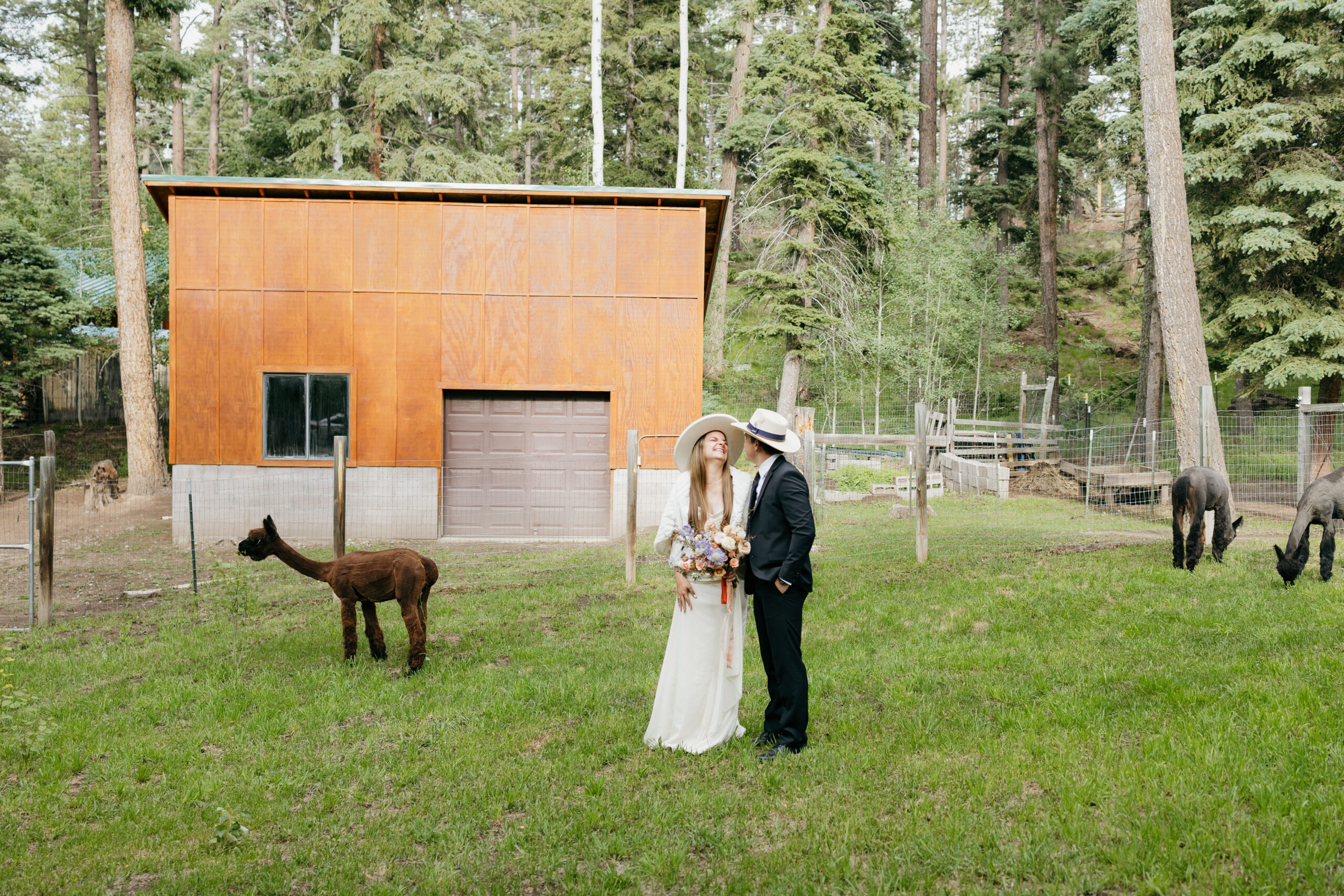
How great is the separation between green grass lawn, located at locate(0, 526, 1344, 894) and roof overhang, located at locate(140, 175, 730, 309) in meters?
9.08

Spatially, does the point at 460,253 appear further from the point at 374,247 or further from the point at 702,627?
the point at 702,627

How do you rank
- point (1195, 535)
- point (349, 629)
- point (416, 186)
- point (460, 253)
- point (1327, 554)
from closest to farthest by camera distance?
point (349, 629)
point (1327, 554)
point (1195, 535)
point (416, 186)
point (460, 253)

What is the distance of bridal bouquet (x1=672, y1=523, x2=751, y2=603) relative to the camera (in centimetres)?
513

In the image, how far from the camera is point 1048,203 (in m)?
30.6

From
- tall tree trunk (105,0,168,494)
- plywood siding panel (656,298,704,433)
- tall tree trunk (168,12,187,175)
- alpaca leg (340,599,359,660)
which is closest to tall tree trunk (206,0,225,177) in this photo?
tall tree trunk (168,12,187,175)

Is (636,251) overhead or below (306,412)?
overhead

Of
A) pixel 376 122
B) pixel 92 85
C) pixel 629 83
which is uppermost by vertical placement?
pixel 92 85

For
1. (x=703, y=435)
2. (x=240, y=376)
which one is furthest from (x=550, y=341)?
(x=703, y=435)

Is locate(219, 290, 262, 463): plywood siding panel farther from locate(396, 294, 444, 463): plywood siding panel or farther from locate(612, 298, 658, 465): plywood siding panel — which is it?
locate(612, 298, 658, 465): plywood siding panel

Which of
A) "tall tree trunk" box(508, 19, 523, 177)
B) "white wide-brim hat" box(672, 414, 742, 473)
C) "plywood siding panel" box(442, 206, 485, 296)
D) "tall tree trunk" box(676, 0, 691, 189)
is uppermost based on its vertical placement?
"tall tree trunk" box(508, 19, 523, 177)

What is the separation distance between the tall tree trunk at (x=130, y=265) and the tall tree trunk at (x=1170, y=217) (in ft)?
61.9

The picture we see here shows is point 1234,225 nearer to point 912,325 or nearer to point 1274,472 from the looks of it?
point 1274,472

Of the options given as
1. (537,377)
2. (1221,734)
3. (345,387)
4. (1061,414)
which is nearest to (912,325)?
(1061,414)

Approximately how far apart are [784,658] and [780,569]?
51 centimetres
